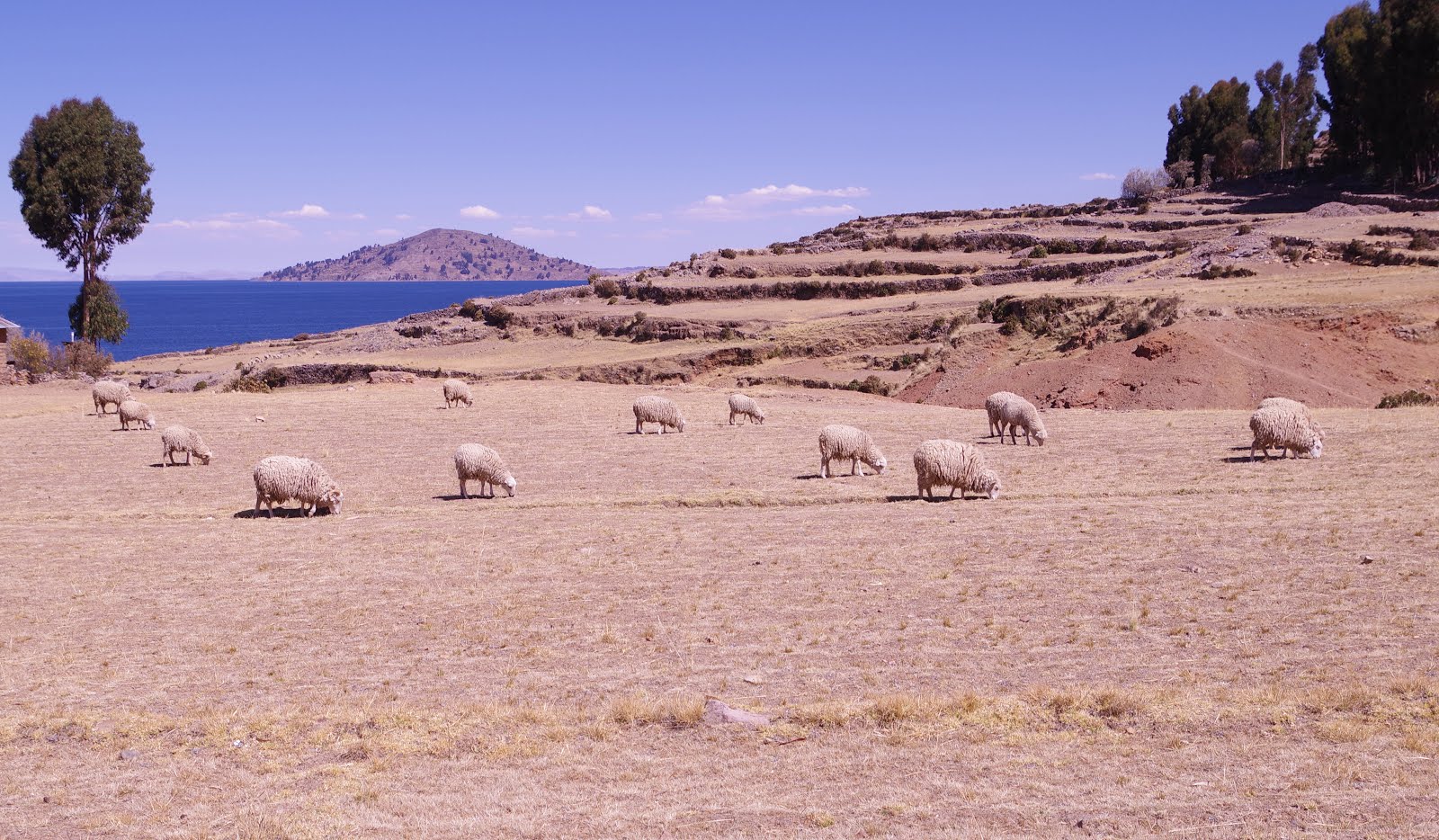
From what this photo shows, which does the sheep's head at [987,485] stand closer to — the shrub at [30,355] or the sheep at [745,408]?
the sheep at [745,408]

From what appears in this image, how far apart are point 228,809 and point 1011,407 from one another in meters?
22.2

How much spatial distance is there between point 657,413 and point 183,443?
1184cm

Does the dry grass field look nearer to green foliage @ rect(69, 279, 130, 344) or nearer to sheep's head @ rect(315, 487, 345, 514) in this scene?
sheep's head @ rect(315, 487, 345, 514)

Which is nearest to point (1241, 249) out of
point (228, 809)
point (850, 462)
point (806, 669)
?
point (850, 462)

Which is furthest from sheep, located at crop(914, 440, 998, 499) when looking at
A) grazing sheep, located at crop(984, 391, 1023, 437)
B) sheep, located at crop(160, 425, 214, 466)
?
sheep, located at crop(160, 425, 214, 466)

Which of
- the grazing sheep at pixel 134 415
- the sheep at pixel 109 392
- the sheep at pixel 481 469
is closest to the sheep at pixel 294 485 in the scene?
the sheep at pixel 481 469

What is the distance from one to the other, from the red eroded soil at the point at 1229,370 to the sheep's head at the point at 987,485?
18.3m

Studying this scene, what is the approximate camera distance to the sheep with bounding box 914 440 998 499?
21.2 m

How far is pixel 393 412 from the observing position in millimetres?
37812

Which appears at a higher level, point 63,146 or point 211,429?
point 63,146

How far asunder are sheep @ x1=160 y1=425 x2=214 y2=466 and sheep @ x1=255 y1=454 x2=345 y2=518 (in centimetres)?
683

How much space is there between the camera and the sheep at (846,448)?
2412 cm

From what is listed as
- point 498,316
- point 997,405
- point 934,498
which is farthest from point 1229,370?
point 498,316

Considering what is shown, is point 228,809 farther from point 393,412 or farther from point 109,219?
point 109,219
